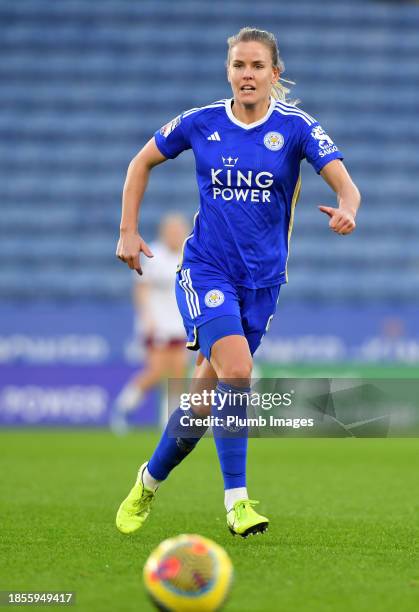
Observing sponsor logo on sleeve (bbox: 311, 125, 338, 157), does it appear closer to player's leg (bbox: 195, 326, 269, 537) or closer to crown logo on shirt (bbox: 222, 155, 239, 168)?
crown logo on shirt (bbox: 222, 155, 239, 168)

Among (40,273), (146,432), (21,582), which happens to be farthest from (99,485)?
(40,273)

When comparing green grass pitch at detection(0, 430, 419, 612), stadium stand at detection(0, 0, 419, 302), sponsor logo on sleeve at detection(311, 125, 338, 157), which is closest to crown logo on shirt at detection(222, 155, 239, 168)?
sponsor logo on sleeve at detection(311, 125, 338, 157)

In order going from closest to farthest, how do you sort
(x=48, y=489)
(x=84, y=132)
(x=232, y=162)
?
(x=232, y=162) → (x=48, y=489) → (x=84, y=132)

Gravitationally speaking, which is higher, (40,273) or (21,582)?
(21,582)

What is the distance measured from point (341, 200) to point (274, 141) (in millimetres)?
447

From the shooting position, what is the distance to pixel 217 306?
467 centimetres

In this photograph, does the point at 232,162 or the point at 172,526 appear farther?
the point at 172,526

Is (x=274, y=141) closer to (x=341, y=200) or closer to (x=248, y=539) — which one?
(x=341, y=200)

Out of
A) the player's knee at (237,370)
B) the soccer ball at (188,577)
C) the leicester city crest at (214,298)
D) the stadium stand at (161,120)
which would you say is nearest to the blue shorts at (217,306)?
the leicester city crest at (214,298)

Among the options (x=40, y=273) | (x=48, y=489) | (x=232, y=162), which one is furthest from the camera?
(x=40, y=273)

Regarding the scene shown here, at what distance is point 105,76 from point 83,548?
48.3 feet

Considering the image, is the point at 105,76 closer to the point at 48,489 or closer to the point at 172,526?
the point at 48,489

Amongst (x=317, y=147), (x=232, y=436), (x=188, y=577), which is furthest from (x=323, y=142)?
(x=188, y=577)

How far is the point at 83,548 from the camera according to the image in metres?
4.41
